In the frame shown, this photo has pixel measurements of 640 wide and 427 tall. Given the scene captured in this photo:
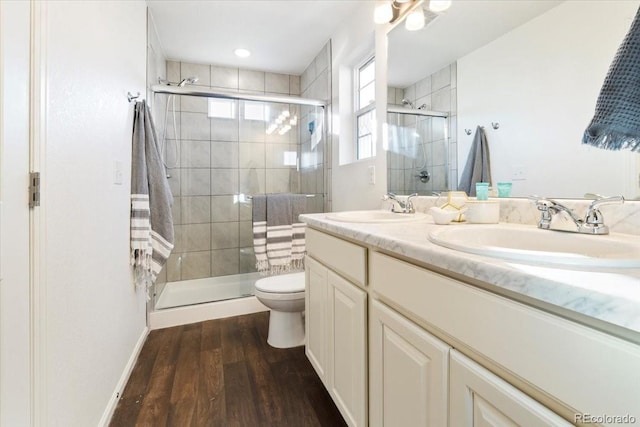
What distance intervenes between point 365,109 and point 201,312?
6.73ft

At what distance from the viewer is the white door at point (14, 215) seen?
2.24 feet

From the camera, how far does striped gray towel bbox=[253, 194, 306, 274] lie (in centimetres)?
245

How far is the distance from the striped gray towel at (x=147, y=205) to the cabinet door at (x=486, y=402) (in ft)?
5.72

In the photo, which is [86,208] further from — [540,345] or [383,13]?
[383,13]

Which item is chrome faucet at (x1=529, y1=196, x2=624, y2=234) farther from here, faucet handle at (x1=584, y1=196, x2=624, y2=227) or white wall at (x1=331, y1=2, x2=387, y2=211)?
white wall at (x1=331, y1=2, x2=387, y2=211)

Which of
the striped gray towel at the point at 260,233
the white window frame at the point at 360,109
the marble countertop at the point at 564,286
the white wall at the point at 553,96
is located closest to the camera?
the marble countertop at the point at 564,286

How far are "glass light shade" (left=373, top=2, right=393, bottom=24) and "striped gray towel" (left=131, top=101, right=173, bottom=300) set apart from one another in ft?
5.03

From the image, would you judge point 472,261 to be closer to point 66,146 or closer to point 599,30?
point 599,30

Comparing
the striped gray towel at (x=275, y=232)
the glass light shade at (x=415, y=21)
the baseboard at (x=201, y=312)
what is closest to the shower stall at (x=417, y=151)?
the glass light shade at (x=415, y=21)

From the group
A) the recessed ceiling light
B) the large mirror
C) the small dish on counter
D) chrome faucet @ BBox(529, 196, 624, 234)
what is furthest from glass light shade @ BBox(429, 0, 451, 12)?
the recessed ceiling light

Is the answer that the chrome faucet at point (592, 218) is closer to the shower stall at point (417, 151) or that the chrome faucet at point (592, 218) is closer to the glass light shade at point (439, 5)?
the shower stall at point (417, 151)

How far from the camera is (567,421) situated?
441 millimetres

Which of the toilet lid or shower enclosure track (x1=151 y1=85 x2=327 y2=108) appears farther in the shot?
shower enclosure track (x1=151 y1=85 x2=327 y2=108)

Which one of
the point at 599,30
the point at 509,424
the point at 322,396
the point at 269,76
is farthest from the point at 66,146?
the point at 269,76
